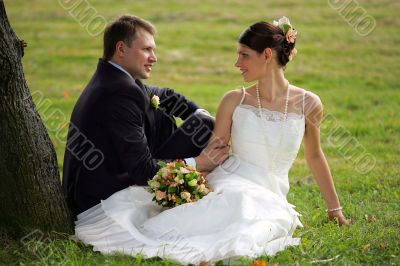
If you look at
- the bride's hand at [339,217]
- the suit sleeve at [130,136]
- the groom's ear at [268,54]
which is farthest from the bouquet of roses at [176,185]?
the bride's hand at [339,217]

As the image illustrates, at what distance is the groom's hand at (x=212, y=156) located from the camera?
516 cm

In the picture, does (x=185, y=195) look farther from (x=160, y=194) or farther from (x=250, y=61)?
(x=250, y=61)

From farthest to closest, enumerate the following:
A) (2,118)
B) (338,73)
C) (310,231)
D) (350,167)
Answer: (338,73), (350,167), (310,231), (2,118)

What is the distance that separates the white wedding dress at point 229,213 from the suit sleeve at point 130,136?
24cm

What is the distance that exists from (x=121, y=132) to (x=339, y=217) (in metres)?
2.20

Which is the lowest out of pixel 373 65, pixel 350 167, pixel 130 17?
pixel 350 167

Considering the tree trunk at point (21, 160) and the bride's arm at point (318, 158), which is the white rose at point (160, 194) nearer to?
the tree trunk at point (21, 160)

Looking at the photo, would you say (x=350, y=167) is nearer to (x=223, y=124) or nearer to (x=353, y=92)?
(x=223, y=124)

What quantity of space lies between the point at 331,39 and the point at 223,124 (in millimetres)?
10846

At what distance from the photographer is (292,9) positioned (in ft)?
59.9

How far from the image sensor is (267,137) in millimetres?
5262

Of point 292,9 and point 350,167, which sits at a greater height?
point 292,9

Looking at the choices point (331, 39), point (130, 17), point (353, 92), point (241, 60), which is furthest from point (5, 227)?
point (331, 39)

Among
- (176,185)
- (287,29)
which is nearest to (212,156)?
(176,185)
